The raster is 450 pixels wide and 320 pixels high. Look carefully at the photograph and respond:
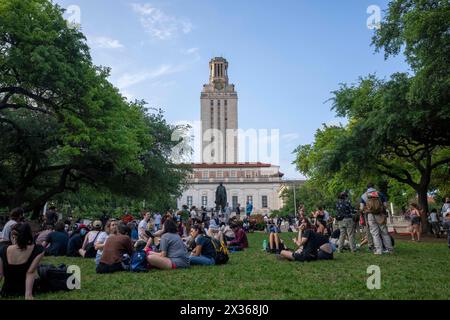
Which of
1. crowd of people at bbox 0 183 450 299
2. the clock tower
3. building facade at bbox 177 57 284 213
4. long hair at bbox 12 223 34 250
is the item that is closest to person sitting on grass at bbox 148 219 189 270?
crowd of people at bbox 0 183 450 299

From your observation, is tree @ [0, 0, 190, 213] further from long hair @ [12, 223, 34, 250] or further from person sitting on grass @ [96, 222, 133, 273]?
long hair @ [12, 223, 34, 250]

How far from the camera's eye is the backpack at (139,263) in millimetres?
9578

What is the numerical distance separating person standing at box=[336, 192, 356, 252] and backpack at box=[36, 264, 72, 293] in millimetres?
9455

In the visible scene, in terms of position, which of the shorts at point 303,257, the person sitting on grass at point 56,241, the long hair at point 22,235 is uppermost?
the long hair at point 22,235

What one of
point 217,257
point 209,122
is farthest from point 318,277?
point 209,122

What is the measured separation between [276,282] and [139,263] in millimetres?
3440

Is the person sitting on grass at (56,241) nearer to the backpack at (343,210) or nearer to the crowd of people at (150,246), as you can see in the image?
the crowd of people at (150,246)

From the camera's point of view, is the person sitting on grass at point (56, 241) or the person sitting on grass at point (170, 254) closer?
the person sitting on grass at point (170, 254)

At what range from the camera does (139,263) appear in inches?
379

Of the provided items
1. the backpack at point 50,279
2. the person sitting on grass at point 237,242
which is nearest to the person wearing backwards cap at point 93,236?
the person sitting on grass at point 237,242

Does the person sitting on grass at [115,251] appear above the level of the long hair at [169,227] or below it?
below

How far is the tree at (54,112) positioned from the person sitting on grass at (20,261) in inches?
563

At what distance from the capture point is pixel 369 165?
24547mm
